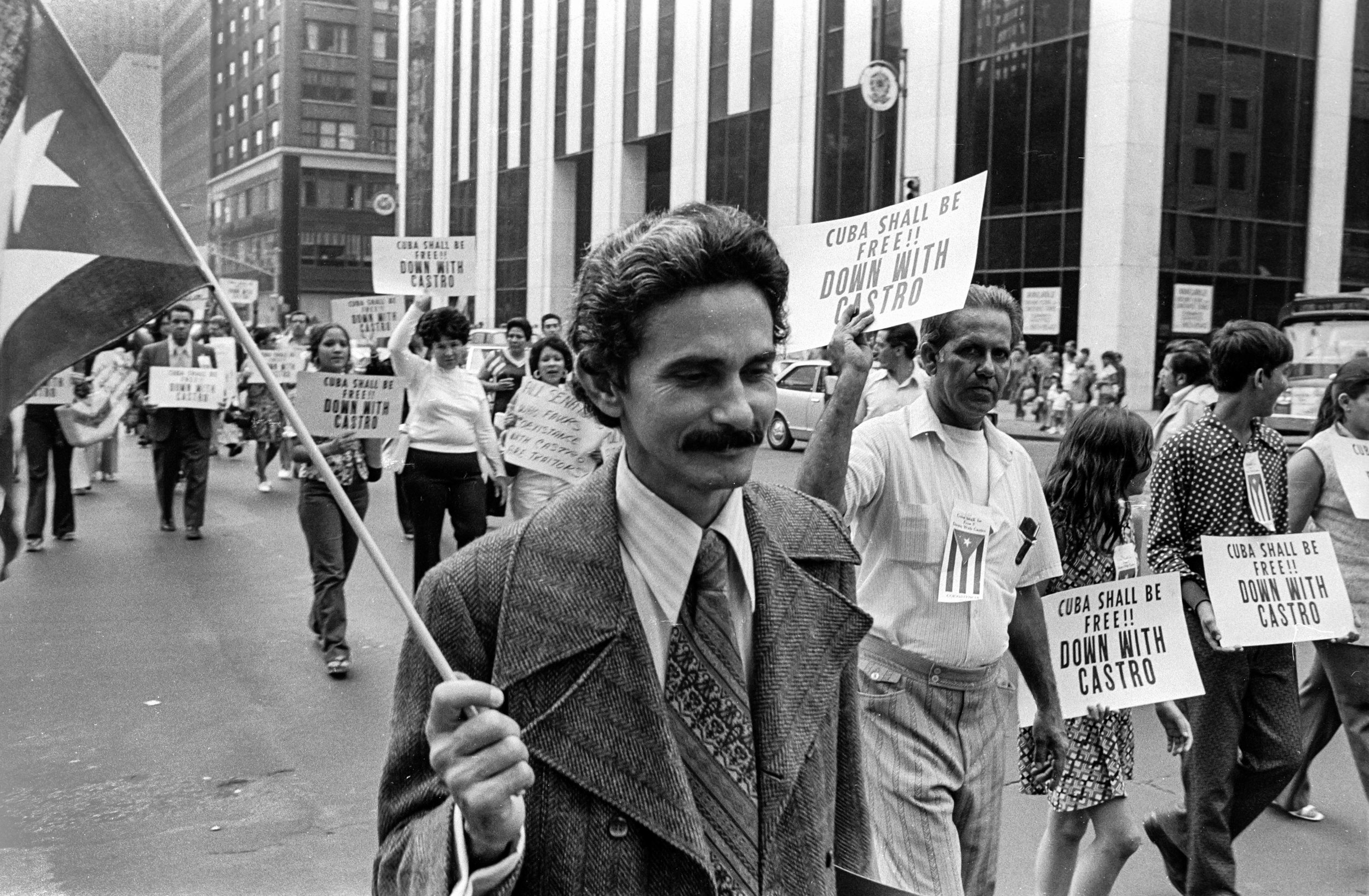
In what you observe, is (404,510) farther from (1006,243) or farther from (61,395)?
(1006,243)

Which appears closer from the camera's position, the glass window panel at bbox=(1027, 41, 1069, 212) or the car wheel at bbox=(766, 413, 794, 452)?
the car wheel at bbox=(766, 413, 794, 452)

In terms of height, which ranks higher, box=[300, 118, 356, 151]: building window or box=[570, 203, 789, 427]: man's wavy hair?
box=[300, 118, 356, 151]: building window

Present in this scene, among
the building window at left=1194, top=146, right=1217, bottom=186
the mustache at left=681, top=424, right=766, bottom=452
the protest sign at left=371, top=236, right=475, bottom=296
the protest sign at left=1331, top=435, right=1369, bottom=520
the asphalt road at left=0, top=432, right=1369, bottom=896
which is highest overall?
the building window at left=1194, top=146, right=1217, bottom=186

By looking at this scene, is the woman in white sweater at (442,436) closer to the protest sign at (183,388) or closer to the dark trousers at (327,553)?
the dark trousers at (327,553)

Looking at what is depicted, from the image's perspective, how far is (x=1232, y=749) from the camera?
4.30 meters

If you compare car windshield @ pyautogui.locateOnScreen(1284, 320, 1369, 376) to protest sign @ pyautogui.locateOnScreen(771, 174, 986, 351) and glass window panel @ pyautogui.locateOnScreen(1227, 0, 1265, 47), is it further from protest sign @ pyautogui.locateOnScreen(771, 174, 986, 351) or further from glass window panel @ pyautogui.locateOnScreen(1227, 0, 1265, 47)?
protest sign @ pyautogui.locateOnScreen(771, 174, 986, 351)

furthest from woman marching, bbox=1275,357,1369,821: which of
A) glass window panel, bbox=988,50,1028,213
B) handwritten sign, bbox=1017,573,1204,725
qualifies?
glass window panel, bbox=988,50,1028,213

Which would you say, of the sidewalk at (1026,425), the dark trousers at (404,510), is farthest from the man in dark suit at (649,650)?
the sidewalk at (1026,425)

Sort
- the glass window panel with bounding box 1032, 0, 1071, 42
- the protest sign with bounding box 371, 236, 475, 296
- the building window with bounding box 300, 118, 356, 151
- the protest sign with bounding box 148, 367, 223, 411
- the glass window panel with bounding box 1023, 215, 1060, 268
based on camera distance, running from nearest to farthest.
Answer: the protest sign with bounding box 371, 236, 475, 296 < the protest sign with bounding box 148, 367, 223, 411 < the glass window panel with bounding box 1032, 0, 1071, 42 < the glass window panel with bounding box 1023, 215, 1060, 268 < the building window with bounding box 300, 118, 356, 151

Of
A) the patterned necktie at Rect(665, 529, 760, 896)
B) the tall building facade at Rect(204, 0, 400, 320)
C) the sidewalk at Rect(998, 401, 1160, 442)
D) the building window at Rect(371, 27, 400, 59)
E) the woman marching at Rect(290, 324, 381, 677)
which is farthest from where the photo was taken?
the building window at Rect(371, 27, 400, 59)

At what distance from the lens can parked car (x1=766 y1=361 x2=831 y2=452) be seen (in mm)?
21172

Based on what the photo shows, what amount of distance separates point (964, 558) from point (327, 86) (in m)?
80.9

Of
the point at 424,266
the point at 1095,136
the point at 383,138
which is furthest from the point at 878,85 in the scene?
the point at 383,138

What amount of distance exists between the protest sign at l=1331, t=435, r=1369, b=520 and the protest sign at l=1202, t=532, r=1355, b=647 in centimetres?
37
